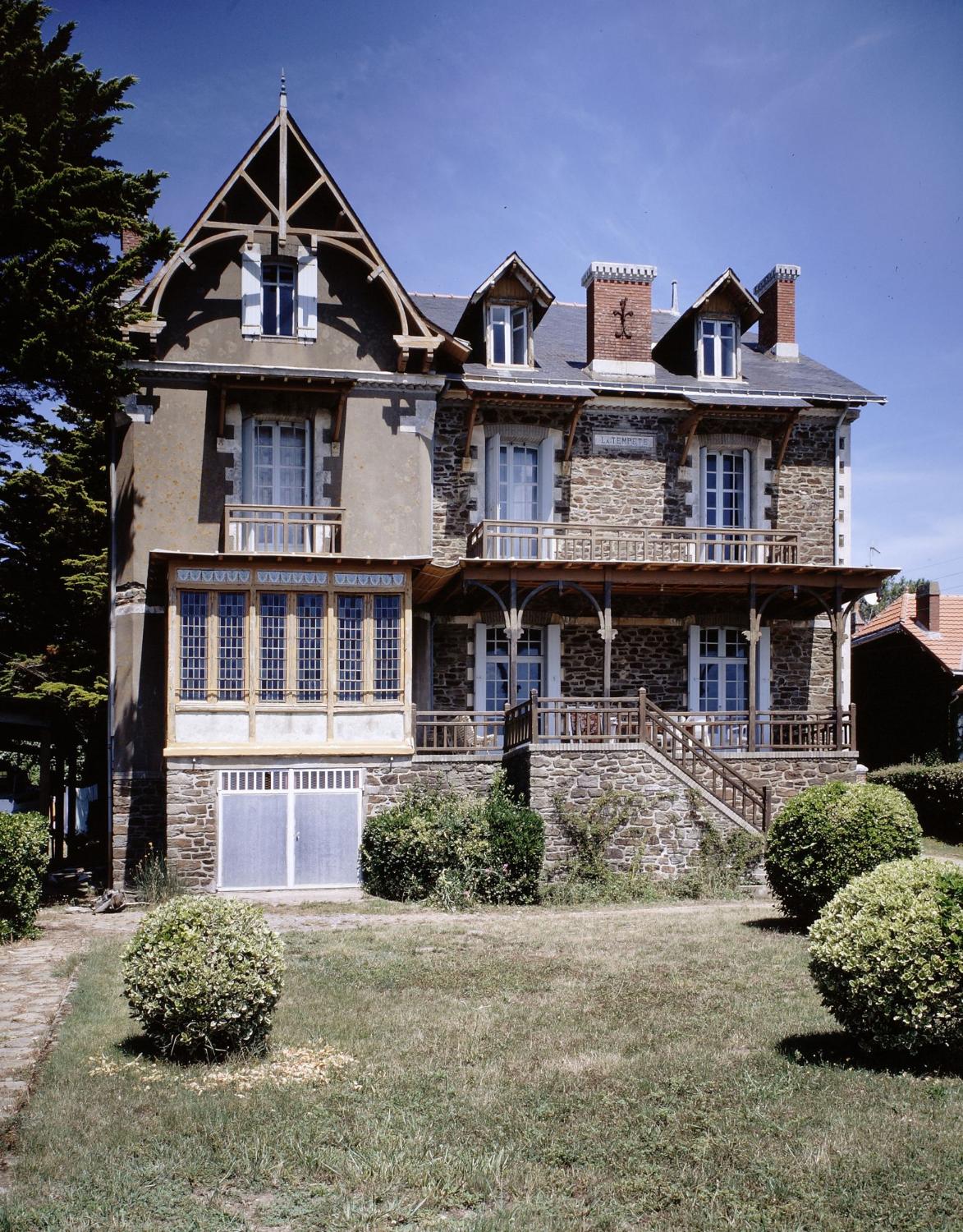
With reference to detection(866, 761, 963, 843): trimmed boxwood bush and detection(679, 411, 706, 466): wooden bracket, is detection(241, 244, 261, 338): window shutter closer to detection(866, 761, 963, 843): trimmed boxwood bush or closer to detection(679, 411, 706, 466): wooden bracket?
detection(679, 411, 706, 466): wooden bracket

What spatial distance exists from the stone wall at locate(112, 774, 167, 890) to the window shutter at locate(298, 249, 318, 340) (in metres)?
8.41

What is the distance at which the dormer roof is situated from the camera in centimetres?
2434

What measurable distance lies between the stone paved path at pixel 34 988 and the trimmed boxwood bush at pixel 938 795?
1615 centimetres

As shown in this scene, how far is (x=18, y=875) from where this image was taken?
15281 mm

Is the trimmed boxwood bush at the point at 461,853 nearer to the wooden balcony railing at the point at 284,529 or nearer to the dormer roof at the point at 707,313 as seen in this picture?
the wooden balcony railing at the point at 284,529

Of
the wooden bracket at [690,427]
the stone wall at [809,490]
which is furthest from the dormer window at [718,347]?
the stone wall at [809,490]

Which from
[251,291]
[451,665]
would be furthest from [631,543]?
[251,291]

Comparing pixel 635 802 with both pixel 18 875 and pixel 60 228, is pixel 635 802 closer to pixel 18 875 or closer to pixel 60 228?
pixel 18 875

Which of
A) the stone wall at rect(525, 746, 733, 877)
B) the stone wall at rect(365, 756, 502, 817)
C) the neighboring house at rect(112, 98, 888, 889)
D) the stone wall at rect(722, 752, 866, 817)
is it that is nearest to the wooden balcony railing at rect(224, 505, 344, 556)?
the neighboring house at rect(112, 98, 888, 889)

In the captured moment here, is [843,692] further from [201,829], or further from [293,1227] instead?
[293,1227]

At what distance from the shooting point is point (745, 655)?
24.5 meters

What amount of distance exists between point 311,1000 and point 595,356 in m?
16.3

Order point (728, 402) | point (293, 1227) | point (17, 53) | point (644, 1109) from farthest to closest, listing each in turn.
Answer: point (728, 402)
point (17, 53)
point (644, 1109)
point (293, 1227)

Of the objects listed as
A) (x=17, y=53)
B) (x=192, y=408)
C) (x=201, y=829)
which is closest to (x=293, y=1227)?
(x=201, y=829)
